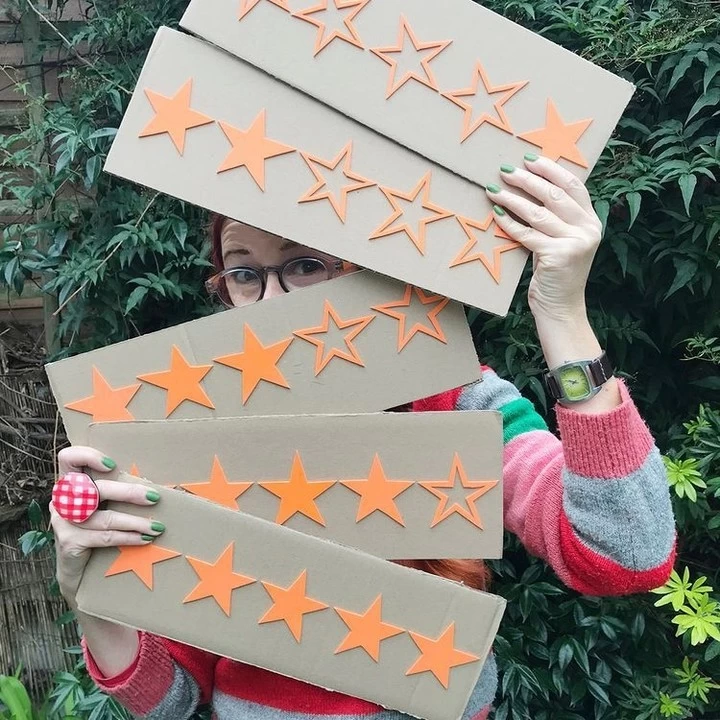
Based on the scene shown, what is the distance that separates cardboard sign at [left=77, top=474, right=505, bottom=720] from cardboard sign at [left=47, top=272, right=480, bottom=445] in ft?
0.37

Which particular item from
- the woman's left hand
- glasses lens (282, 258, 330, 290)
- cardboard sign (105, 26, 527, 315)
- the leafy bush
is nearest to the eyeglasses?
glasses lens (282, 258, 330, 290)

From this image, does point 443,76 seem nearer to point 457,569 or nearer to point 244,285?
point 244,285

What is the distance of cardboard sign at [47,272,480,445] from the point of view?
0.83 metres

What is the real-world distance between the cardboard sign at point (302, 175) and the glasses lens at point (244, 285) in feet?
0.55

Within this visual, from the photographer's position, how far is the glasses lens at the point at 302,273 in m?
0.93

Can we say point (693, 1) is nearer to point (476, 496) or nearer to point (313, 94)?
point (313, 94)

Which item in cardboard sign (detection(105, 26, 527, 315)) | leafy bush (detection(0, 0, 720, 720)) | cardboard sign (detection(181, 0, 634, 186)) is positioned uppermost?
cardboard sign (detection(181, 0, 634, 186))

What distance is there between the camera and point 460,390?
3.18 feet

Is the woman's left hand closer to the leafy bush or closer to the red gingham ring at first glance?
the red gingham ring

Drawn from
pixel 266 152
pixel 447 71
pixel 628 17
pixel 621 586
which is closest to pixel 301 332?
pixel 266 152

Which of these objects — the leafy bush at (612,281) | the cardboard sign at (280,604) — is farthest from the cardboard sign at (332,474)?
the leafy bush at (612,281)

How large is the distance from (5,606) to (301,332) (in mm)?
1979

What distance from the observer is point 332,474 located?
81 cm

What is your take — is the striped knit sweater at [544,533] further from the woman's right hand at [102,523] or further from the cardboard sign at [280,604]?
the woman's right hand at [102,523]
